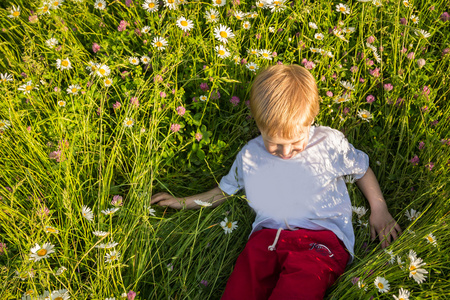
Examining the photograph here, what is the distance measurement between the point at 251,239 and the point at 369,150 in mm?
1022

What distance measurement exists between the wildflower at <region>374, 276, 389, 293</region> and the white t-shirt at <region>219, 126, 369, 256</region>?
15.0 inches

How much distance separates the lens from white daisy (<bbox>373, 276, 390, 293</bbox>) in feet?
4.88

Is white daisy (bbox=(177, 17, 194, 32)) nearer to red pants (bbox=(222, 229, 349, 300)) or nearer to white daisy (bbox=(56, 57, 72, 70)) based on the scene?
white daisy (bbox=(56, 57, 72, 70))

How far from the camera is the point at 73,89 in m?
2.28

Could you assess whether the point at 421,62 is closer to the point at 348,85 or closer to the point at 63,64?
the point at 348,85

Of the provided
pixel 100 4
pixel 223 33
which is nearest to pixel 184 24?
pixel 223 33

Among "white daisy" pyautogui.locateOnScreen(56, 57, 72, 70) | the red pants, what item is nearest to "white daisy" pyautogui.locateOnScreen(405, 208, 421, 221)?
the red pants

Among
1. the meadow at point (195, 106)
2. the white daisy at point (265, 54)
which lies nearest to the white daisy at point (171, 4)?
the meadow at point (195, 106)

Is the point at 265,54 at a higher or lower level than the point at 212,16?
lower

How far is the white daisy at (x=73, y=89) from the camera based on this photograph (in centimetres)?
226

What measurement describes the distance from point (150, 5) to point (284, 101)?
129cm

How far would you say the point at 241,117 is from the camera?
2.47 meters

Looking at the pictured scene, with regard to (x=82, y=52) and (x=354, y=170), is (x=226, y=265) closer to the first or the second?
(x=354, y=170)

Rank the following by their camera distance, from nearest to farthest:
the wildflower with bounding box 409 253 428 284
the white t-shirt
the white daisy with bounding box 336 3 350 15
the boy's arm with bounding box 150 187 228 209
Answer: the wildflower with bounding box 409 253 428 284 → the white t-shirt → the boy's arm with bounding box 150 187 228 209 → the white daisy with bounding box 336 3 350 15
